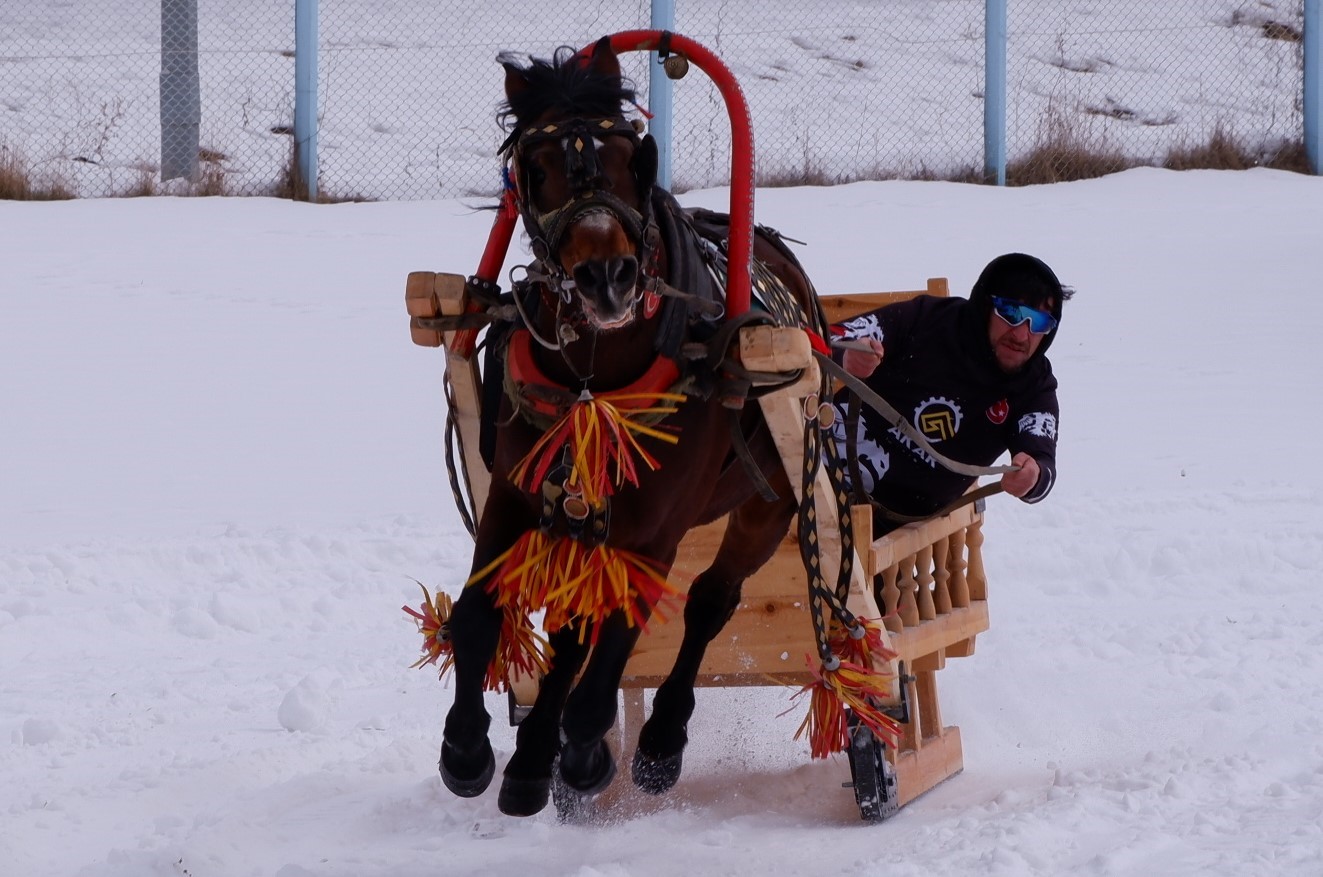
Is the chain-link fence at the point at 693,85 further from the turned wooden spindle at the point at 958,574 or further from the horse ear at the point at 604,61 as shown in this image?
the horse ear at the point at 604,61

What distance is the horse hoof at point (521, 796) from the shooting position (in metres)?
3.32

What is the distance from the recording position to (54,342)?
9172mm

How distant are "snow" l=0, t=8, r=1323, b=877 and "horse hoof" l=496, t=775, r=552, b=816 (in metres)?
0.27

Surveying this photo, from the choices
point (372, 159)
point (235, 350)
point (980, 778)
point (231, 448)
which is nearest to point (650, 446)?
point (980, 778)

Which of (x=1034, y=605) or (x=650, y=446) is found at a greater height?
(x=650, y=446)

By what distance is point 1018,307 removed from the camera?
457 centimetres

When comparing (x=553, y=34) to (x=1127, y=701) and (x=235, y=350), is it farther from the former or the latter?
(x=1127, y=701)

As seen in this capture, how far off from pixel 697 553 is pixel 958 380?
0.92 metres

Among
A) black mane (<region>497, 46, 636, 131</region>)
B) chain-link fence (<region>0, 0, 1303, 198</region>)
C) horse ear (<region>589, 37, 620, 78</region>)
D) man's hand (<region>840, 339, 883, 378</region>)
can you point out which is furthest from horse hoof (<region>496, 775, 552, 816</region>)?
chain-link fence (<region>0, 0, 1303, 198</region>)

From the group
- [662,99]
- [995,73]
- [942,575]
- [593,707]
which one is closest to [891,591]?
[942,575]

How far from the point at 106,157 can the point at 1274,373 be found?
8.53 meters

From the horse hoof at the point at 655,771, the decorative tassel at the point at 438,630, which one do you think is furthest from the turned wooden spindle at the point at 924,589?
the decorative tassel at the point at 438,630

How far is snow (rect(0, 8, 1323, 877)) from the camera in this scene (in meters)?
3.90

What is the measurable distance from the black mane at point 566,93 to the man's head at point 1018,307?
1748 mm
